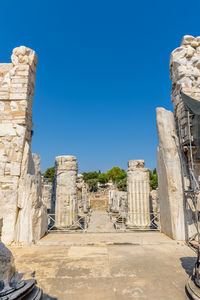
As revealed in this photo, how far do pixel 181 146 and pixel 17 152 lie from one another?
14.3 ft

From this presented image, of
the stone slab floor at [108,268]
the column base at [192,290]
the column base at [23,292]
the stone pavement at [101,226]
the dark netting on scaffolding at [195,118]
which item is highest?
the dark netting on scaffolding at [195,118]

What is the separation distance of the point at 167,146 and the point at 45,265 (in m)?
4.10

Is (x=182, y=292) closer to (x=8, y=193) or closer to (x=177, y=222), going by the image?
(x=177, y=222)

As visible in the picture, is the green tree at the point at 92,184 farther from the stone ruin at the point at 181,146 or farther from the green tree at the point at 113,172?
the stone ruin at the point at 181,146

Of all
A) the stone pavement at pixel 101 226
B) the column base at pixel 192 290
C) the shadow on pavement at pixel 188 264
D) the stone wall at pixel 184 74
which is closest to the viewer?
the column base at pixel 192 290

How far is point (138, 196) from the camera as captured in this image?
1012 cm

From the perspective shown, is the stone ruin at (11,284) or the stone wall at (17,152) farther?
the stone wall at (17,152)

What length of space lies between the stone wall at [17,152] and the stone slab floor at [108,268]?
0.57 m

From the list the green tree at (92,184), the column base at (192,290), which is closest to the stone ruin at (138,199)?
the column base at (192,290)

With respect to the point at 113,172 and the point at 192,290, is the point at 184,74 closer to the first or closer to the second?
the point at 192,290

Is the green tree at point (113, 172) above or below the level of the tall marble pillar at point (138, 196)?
above

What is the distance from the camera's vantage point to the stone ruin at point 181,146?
4.93 m

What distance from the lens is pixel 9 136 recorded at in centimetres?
506

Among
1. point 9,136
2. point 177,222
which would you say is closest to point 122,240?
point 177,222
